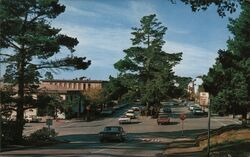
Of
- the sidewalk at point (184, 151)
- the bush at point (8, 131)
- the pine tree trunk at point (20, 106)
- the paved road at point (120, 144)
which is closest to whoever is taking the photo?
the sidewalk at point (184, 151)

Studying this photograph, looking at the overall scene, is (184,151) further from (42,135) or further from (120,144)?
(42,135)

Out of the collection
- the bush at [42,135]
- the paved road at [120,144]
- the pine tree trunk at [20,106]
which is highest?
the pine tree trunk at [20,106]

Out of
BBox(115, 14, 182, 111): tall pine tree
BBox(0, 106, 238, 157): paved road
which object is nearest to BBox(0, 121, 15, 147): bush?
BBox(0, 106, 238, 157): paved road

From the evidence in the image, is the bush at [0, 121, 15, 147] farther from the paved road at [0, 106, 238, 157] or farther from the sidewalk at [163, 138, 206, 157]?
the sidewalk at [163, 138, 206, 157]

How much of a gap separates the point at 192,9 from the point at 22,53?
91.1 ft

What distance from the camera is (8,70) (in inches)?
1841

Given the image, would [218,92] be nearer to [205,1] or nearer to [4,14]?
[4,14]

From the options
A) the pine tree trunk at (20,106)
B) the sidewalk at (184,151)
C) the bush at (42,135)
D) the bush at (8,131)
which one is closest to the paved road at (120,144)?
the sidewalk at (184,151)

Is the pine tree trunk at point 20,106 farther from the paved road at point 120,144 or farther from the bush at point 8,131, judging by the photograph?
the paved road at point 120,144

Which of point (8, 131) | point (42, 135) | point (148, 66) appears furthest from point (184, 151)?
point (148, 66)

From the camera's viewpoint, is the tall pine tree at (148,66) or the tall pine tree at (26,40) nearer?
the tall pine tree at (26,40)

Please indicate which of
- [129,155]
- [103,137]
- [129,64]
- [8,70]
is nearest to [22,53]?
[8,70]

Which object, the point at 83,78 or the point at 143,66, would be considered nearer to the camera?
the point at 143,66

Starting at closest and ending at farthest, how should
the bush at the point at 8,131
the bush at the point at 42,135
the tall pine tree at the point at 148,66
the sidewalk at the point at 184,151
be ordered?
the sidewalk at the point at 184,151, the bush at the point at 8,131, the bush at the point at 42,135, the tall pine tree at the point at 148,66
